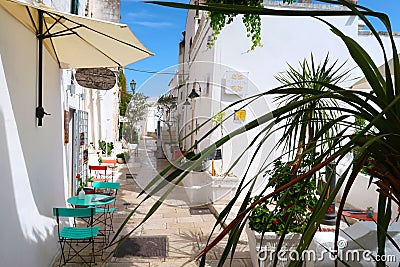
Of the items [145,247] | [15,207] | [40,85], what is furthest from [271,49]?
[15,207]

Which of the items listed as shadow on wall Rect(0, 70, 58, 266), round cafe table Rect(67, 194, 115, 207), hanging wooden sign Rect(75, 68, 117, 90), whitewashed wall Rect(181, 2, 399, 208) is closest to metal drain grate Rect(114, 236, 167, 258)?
round cafe table Rect(67, 194, 115, 207)

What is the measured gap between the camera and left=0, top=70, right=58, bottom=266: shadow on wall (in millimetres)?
2550

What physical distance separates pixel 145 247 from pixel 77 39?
261 cm

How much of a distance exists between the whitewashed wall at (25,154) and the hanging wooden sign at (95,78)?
3.27 ft

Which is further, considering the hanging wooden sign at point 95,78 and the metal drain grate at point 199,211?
the metal drain grate at point 199,211

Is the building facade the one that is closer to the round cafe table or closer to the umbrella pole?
the umbrella pole

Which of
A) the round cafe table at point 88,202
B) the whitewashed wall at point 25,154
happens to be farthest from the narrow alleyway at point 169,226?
the whitewashed wall at point 25,154

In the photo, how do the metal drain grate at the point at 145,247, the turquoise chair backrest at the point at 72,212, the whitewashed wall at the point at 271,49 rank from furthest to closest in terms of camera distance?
the whitewashed wall at the point at 271,49, the metal drain grate at the point at 145,247, the turquoise chair backrest at the point at 72,212

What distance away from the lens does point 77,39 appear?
3811mm

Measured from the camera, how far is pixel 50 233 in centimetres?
390

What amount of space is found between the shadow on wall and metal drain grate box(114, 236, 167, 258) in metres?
1.07

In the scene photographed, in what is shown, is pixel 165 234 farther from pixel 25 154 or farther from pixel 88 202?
pixel 25 154

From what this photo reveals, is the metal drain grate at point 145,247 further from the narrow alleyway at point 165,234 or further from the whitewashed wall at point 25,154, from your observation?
the whitewashed wall at point 25,154

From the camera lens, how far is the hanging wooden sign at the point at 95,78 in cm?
520
